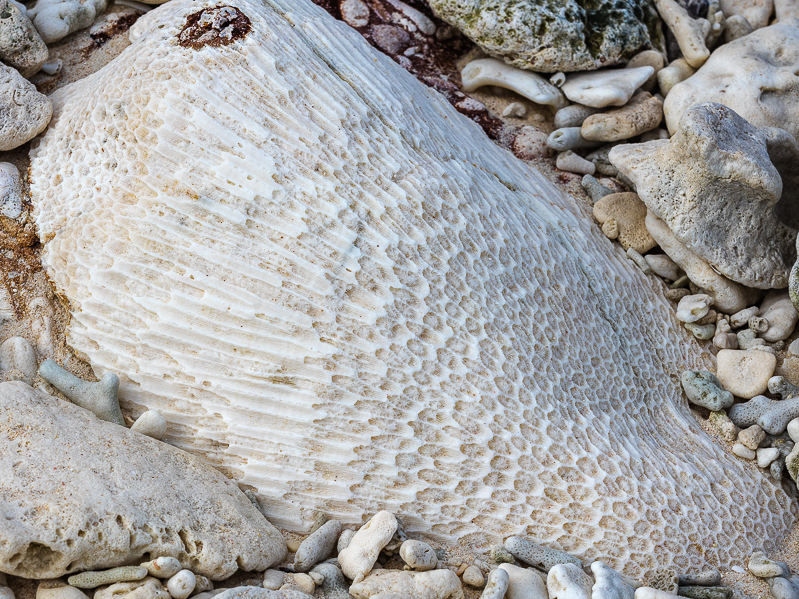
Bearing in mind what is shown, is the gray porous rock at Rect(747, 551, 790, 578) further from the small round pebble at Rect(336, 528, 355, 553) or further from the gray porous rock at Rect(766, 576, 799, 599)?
the small round pebble at Rect(336, 528, 355, 553)

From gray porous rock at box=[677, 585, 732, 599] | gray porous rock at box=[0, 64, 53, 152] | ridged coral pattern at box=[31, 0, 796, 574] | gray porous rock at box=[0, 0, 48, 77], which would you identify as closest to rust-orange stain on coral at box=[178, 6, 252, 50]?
ridged coral pattern at box=[31, 0, 796, 574]

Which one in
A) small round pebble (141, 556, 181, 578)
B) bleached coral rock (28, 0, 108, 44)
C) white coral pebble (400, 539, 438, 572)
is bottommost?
white coral pebble (400, 539, 438, 572)

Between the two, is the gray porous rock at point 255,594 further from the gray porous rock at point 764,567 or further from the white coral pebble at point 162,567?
the gray porous rock at point 764,567

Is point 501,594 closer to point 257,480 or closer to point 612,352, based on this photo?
point 257,480

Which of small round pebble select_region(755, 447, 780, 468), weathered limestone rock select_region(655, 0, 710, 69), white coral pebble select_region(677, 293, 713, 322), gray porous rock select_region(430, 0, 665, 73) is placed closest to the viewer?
small round pebble select_region(755, 447, 780, 468)

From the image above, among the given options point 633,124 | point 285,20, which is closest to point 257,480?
point 285,20

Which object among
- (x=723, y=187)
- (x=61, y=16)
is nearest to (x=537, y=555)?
(x=723, y=187)

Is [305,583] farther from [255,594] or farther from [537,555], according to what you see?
[537,555]
